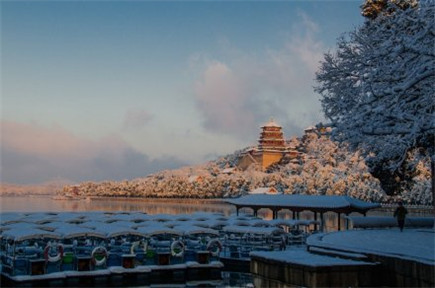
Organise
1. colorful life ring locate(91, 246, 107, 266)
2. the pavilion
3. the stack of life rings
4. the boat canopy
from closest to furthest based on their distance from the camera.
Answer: colorful life ring locate(91, 246, 107, 266)
the stack of life rings
the boat canopy
the pavilion

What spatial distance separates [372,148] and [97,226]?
45.6 feet

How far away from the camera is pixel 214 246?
94.9 ft

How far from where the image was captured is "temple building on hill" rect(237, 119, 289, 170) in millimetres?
154750

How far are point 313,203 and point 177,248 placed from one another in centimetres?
1583

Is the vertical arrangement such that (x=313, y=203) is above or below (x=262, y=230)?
above

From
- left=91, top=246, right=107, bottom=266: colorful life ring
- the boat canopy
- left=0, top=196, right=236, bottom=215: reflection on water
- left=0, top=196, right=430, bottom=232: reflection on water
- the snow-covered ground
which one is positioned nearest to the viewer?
the snow-covered ground

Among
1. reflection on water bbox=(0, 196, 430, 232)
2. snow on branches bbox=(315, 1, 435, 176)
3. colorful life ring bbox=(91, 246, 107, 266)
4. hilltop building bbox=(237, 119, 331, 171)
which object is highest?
hilltop building bbox=(237, 119, 331, 171)

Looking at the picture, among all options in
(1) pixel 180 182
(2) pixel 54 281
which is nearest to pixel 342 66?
(2) pixel 54 281

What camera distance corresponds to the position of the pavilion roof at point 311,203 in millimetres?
39188

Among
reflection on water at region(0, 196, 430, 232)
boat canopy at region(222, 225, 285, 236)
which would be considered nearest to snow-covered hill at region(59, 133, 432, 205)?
reflection on water at region(0, 196, 430, 232)

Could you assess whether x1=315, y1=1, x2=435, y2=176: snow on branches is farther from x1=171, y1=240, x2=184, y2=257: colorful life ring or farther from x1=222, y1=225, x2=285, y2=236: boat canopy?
x1=171, y1=240, x2=184, y2=257: colorful life ring

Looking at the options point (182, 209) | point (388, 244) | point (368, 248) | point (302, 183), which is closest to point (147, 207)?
point (182, 209)

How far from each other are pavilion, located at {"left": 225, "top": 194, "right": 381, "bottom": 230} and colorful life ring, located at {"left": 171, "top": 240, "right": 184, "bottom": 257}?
15.0 m

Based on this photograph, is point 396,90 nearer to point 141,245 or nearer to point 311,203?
point 141,245
